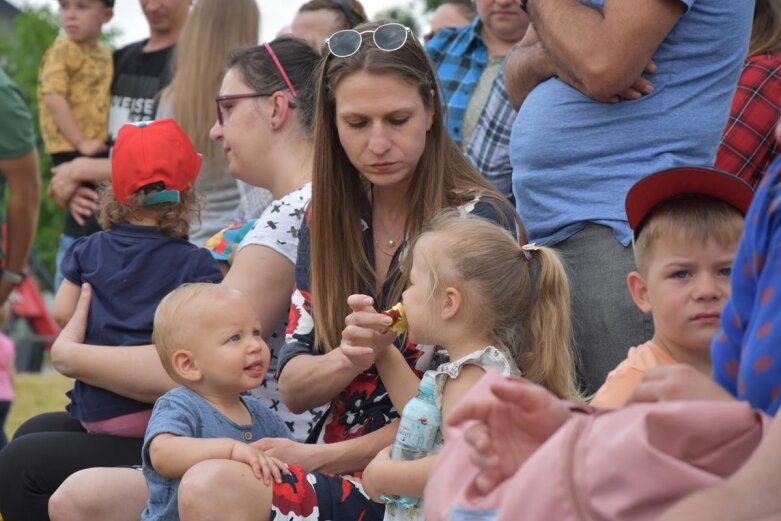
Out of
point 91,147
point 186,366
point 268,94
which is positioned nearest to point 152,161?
point 268,94

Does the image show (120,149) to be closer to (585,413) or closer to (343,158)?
(343,158)

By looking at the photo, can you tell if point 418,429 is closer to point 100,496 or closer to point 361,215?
point 361,215

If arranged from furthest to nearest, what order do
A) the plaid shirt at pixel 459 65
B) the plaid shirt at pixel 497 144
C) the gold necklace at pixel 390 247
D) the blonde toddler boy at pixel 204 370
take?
the plaid shirt at pixel 459 65, the plaid shirt at pixel 497 144, the gold necklace at pixel 390 247, the blonde toddler boy at pixel 204 370

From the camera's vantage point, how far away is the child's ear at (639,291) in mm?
2820

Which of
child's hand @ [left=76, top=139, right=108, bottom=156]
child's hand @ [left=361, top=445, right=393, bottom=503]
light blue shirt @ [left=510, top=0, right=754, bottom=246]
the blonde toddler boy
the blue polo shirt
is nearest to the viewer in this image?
child's hand @ [left=361, top=445, right=393, bottom=503]

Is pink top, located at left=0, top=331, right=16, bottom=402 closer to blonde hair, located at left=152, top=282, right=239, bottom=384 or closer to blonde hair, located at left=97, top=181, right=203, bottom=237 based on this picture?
blonde hair, located at left=97, top=181, right=203, bottom=237

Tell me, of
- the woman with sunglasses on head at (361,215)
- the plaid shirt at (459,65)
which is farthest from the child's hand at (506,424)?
the plaid shirt at (459,65)

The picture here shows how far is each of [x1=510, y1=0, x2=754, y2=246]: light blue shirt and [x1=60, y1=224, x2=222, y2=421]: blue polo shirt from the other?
130cm

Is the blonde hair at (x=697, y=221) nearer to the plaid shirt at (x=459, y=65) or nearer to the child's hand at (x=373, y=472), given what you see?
the child's hand at (x=373, y=472)

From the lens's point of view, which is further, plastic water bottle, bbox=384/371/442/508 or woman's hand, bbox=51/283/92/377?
woman's hand, bbox=51/283/92/377

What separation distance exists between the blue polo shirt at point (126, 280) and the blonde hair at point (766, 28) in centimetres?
188

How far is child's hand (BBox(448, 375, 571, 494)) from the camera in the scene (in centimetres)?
192

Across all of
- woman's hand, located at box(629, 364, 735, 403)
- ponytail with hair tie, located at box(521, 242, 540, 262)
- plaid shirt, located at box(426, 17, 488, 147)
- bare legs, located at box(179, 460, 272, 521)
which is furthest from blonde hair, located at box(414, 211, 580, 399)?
plaid shirt, located at box(426, 17, 488, 147)

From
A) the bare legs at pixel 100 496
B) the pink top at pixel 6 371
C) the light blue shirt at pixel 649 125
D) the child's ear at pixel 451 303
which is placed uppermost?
the light blue shirt at pixel 649 125
